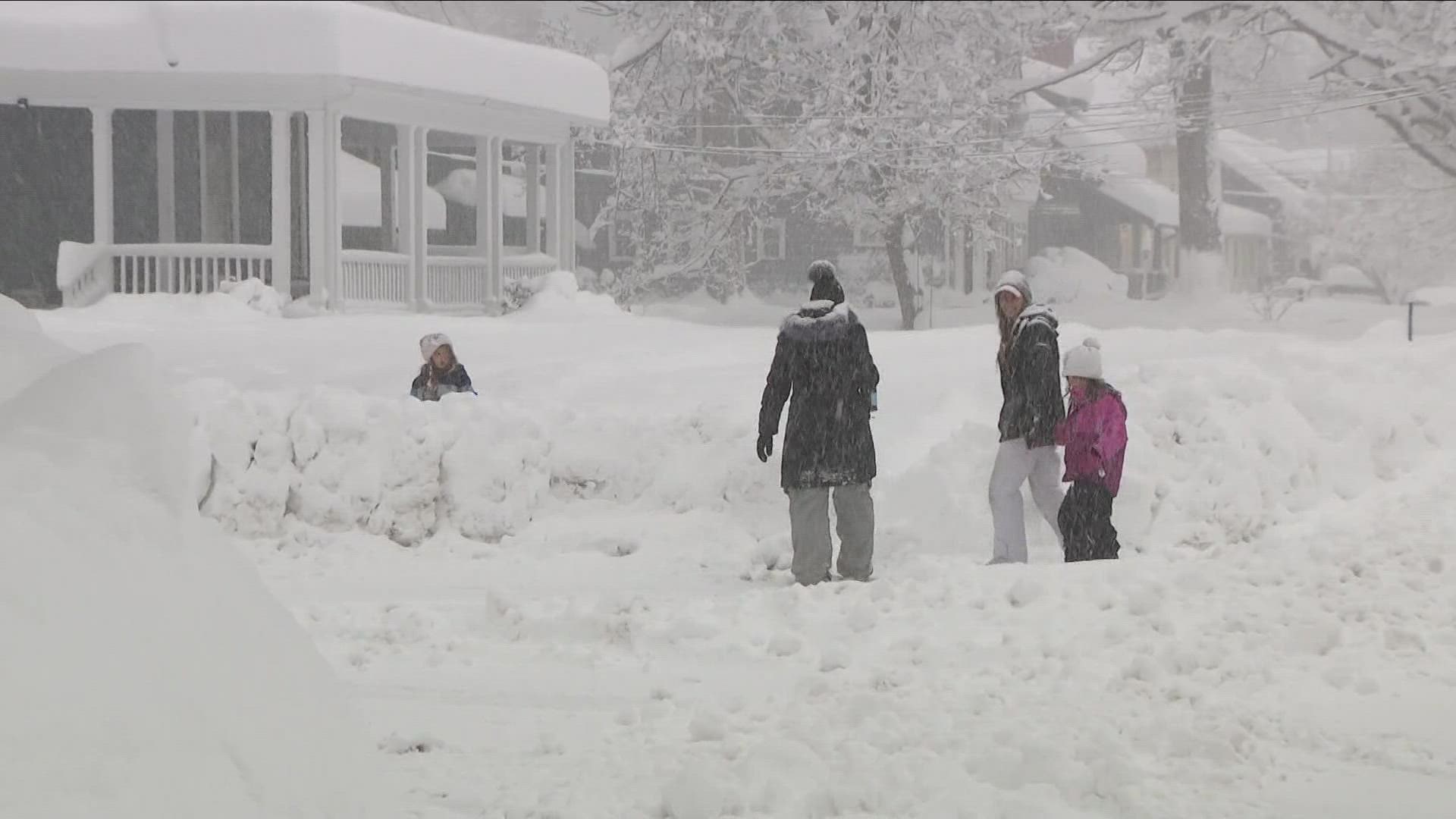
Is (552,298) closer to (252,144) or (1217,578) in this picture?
(252,144)

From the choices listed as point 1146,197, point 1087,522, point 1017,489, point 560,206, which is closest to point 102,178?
point 560,206

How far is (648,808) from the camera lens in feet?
17.3

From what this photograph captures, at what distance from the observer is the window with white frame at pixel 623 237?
3925 cm

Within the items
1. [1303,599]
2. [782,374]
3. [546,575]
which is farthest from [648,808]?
[546,575]

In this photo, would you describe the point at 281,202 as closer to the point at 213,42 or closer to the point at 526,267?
the point at 213,42

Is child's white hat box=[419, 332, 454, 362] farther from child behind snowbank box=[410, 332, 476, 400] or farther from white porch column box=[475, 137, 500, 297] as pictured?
white porch column box=[475, 137, 500, 297]

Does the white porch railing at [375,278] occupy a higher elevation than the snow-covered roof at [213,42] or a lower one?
lower

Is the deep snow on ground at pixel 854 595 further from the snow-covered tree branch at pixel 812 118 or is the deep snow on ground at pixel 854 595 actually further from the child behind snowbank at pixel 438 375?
the snow-covered tree branch at pixel 812 118

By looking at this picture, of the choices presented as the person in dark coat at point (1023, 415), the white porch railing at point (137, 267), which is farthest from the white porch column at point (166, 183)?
the person in dark coat at point (1023, 415)

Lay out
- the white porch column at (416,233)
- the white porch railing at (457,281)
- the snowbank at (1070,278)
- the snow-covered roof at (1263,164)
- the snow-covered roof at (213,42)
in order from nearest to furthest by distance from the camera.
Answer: the snow-covered roof at (213,42) → the white porch column at (416,233) → the white porch railing at (457,281) → the snowbank at (1070,278) → the snow-covered roof at (1263,164)

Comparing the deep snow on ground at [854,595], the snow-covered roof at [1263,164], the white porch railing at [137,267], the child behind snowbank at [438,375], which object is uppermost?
the snow-covered roof at [1263,164]

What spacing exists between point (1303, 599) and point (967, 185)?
2625 cm

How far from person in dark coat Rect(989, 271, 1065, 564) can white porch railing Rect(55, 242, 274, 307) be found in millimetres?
13457

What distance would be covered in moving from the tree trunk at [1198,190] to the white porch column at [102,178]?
75.3 feet
